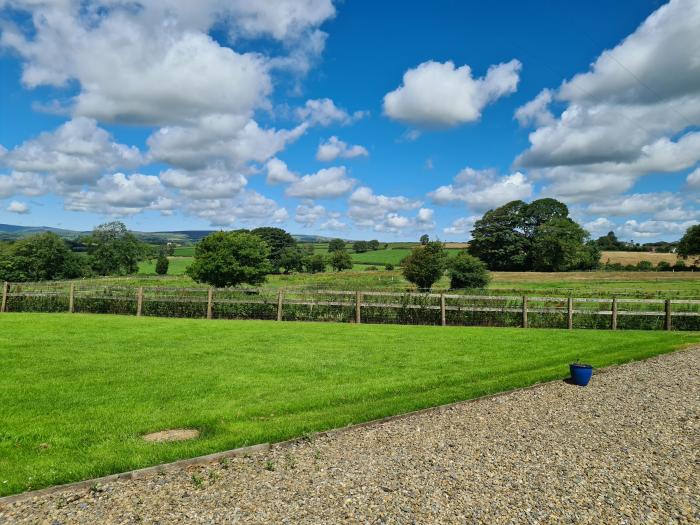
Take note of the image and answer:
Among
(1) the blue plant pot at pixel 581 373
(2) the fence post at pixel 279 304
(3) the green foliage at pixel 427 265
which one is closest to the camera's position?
(1) the blue plant pot at pixel 581 373

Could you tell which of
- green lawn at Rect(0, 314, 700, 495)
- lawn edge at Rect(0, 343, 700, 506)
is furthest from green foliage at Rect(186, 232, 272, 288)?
lawn edge at Rect(0, 343, 700, 506)

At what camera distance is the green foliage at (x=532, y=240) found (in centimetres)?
Answer: 7125

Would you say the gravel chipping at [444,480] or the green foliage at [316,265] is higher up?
the green foliage at [316,265]

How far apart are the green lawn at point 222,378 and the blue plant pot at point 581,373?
71 centimetres

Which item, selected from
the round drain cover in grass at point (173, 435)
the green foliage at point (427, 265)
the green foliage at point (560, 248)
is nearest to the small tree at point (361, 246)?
the green foliage at point (560, 248)

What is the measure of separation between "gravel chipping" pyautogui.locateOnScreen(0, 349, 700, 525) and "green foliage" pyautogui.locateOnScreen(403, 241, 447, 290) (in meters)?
41.7

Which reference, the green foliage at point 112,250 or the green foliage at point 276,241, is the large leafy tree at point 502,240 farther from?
the green foliage at point 112,250

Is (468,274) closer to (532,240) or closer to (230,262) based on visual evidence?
(230,262)

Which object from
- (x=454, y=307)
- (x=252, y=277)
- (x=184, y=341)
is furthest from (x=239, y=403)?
(x=252, y=277)

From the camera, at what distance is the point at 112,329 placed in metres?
15.9

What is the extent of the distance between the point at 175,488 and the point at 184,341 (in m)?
9.42

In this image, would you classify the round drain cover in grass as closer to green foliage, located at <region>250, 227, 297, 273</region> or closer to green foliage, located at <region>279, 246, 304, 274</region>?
green foliage, located at <region>250, 227, 297, 273</region>

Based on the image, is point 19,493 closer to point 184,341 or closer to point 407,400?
point 407,400

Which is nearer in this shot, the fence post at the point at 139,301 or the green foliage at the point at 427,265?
the fence post at the point at 139,301
